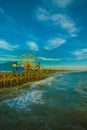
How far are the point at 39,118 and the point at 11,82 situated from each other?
2206cm

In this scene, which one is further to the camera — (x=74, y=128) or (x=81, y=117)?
(x=81, y=117)

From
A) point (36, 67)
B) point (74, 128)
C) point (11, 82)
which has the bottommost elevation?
point (74, 128)

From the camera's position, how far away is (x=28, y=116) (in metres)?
12.7

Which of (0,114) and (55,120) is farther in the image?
(0,114)

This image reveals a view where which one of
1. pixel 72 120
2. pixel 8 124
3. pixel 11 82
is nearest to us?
pixel 8 124

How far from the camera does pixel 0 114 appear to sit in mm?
12906

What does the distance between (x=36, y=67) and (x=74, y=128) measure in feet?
185

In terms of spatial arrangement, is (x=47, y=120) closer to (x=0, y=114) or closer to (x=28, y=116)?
(x=28, y=116)

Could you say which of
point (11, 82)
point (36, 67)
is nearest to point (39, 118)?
point (11, 82)

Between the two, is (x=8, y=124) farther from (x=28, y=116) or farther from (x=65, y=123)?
(x=65, y=123)

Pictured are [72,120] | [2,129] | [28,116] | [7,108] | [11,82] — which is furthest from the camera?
[11,82]

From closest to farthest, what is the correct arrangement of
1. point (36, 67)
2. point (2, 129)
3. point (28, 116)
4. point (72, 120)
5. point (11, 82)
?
point (2, 129) → point (72, 120) → point (28, 116) → point (11, 82) → point (36, 67)

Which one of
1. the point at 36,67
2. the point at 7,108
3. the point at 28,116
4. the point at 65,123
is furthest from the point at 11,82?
the point at 36,67

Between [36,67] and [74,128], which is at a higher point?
[36,67]
